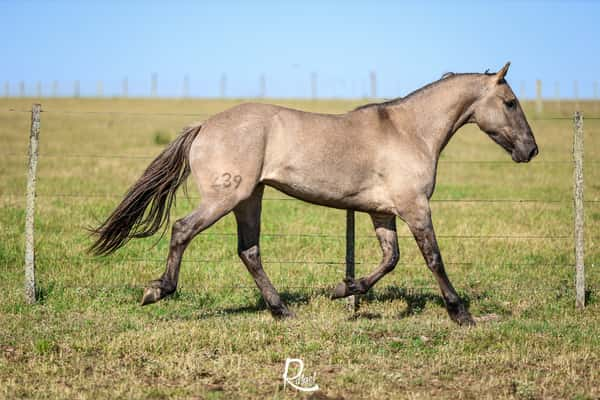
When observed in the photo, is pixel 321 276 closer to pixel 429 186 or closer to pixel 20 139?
pixel 429 186

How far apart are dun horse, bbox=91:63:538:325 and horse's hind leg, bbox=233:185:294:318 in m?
0.01

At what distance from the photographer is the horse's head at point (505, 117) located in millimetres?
7590

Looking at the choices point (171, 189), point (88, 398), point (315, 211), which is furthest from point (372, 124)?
point (315, 211)

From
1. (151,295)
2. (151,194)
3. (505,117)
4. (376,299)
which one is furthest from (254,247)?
(505,117)

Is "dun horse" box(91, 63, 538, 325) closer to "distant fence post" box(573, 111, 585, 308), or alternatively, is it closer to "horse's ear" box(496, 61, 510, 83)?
"horse's ear" box(496, 61, 510, 83)

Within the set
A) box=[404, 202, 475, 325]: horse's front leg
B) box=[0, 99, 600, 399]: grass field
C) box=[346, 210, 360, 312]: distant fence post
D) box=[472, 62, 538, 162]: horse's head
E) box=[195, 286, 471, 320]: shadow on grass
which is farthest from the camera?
box=[346, 210, 360, 312]: distant fence post

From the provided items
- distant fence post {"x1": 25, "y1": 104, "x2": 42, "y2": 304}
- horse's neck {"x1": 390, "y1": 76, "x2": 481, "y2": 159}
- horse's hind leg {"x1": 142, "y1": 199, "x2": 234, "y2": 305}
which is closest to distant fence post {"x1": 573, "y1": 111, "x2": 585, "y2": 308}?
horse's neck {"x1": 390, "y1": 76, "x2": 481, "y2": 159}

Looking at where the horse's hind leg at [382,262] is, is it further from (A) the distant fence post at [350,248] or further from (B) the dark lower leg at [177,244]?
(B) the dark lower leg at [177,244]

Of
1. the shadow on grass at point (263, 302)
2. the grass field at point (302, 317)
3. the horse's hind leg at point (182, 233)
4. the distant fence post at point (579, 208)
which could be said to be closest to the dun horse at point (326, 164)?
the horse's hind leg at point (182, 233)

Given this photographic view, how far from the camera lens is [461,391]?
17.1ft

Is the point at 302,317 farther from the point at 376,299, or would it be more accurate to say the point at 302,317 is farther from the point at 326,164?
the point at 326,164

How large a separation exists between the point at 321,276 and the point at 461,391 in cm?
423

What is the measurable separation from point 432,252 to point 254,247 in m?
1.81

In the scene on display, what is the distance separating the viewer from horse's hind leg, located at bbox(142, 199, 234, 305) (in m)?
6.74
